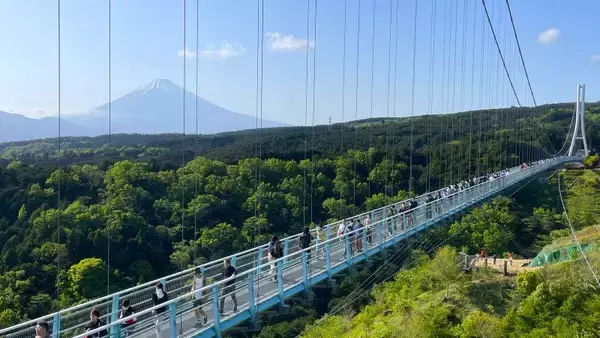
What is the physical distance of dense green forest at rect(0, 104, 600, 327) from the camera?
31.3 metres

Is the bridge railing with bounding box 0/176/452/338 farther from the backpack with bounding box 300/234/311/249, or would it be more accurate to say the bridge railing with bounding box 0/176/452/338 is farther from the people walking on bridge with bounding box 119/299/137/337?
the backpack with bounding box 300/234/311/249

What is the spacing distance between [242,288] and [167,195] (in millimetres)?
34690

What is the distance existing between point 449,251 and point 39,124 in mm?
67665

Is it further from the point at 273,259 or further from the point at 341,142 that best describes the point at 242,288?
the point at 341,142

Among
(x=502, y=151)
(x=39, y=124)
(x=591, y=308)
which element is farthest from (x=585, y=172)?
(x=39, y=124)

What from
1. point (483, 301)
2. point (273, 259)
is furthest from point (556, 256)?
point (273, 259)

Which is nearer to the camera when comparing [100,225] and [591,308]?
[591,308]

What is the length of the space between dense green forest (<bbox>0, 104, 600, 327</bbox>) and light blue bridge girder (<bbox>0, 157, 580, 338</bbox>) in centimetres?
606

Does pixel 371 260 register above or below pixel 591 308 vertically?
above

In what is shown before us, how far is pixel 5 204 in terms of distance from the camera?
3328 centimetres

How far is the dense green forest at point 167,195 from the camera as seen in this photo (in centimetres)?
3133

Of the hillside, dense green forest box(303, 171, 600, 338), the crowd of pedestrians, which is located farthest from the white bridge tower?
the crowd of pedestrians

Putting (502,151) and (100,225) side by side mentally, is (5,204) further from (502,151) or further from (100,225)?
(502,151)

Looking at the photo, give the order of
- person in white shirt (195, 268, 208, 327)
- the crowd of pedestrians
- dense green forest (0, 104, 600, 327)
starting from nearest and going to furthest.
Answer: the crowd of pedestrians, person in white shirt (195, 268, 208, 327), dense green forest (0, 104, 600, 327)
